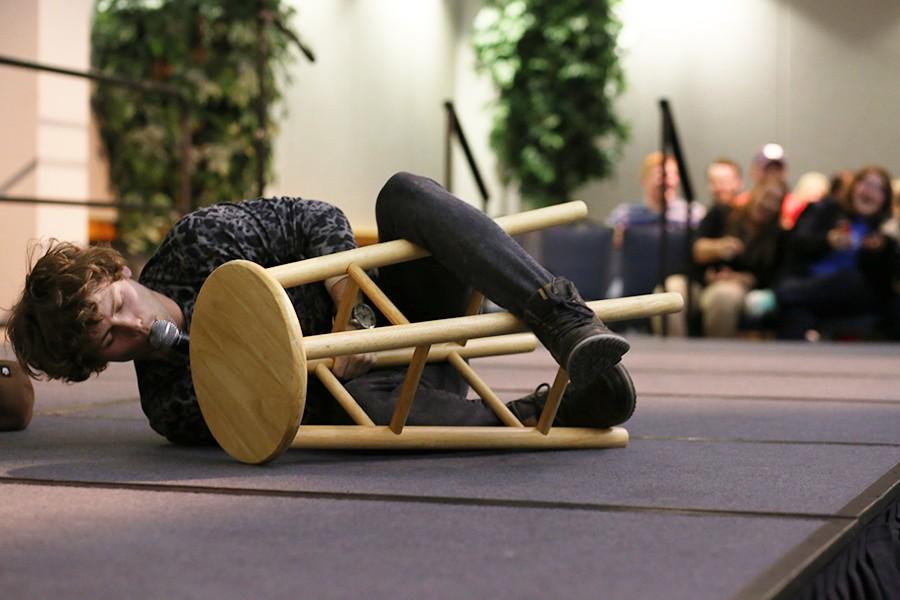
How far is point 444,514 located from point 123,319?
579 millimetres

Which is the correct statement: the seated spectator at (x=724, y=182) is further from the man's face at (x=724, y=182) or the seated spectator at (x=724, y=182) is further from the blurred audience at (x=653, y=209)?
the blurred audience at (x=653, y=209)

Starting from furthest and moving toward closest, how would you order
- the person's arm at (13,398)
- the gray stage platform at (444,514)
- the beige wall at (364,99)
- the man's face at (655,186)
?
1. the beige wall at (364,99)
2. the man's face at (655,186)
3. the person's arm at (13,398)
4. the gray stage platform at (444,514)

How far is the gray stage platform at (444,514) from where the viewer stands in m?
0.97

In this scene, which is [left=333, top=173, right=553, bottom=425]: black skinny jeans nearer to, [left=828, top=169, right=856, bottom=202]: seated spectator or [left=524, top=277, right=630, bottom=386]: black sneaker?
[left=524, top=277, right=630, bottom=386]: black sneaker

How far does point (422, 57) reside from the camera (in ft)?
25.3

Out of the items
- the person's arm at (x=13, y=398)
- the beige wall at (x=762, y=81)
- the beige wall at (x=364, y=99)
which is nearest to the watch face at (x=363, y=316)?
the person's arm at (x=13, y=398)

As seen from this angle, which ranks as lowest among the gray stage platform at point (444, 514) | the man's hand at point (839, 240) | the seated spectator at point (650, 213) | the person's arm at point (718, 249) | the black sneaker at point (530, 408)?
the gray stage platform at point (444, 514)

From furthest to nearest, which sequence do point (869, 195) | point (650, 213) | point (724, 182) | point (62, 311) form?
point (650, 213) → point (724, 182) → point (869, 195) → point (62, 311)

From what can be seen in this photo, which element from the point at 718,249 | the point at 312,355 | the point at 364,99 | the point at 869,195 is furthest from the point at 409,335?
the point at 364,99

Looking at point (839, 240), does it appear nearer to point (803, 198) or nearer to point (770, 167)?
point (770, 167)

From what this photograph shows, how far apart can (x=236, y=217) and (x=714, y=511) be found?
0.81 meters

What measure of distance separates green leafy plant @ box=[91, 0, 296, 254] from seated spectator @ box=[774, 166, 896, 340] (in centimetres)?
226

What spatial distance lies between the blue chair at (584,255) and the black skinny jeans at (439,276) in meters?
4.11

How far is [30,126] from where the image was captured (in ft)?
15.2
